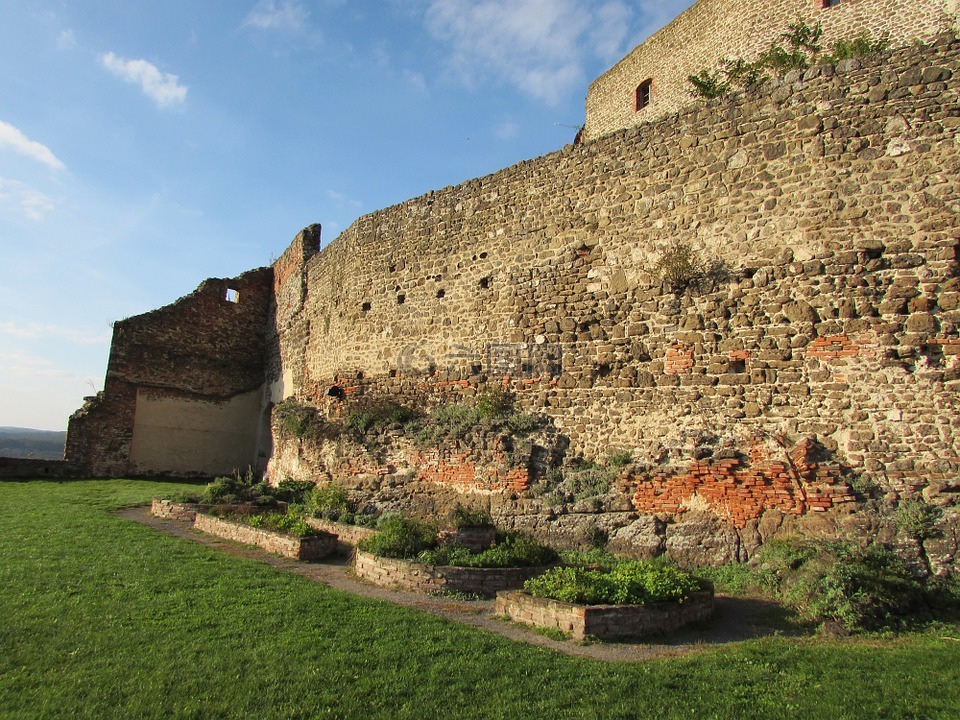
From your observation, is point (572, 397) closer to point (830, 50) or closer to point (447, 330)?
point (447, 330)

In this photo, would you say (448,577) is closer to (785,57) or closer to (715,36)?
(785,57)

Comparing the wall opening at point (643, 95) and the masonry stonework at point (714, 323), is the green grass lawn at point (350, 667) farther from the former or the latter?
the wall opening at point (643, 95)

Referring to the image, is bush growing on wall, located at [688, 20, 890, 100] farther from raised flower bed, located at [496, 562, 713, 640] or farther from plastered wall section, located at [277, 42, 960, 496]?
raised flower bed, located at [496, 562, 713, 640]

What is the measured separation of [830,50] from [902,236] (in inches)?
370

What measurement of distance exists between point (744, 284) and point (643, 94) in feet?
43.6

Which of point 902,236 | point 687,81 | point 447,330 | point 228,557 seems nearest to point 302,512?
point 228,557

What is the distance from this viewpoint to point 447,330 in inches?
556

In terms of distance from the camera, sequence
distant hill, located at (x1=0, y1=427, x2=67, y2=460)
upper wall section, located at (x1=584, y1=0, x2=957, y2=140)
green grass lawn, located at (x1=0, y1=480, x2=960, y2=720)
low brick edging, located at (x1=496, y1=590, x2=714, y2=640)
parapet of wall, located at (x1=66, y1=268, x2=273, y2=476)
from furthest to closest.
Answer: distant hill, located at (x1=0, y1=427, x2=67, y2=460), parapet of wall, located at (x1=66, y1=268, x2=273, y2=476), upper wall section, located at (x1=584, y1=0, x2=957, y2=140), low brick edging, located at (x1=496, y1=590, x2=714, y2=640), green grass lawn, located at (x1=0, y1=480, x2=960, y2=720)

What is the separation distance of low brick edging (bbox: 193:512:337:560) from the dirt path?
198 millimetres

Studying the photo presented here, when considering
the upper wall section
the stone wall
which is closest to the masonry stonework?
the upper wall section

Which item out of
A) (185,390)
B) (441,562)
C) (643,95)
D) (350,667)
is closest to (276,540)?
(441,562)

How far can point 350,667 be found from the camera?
221 inches

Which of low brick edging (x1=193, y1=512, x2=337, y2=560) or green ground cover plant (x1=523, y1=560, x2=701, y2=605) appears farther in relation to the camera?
low brick edging (x1=193, y1=512, x2=337, y2=560)

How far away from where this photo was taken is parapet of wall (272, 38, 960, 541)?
898 centimetres
